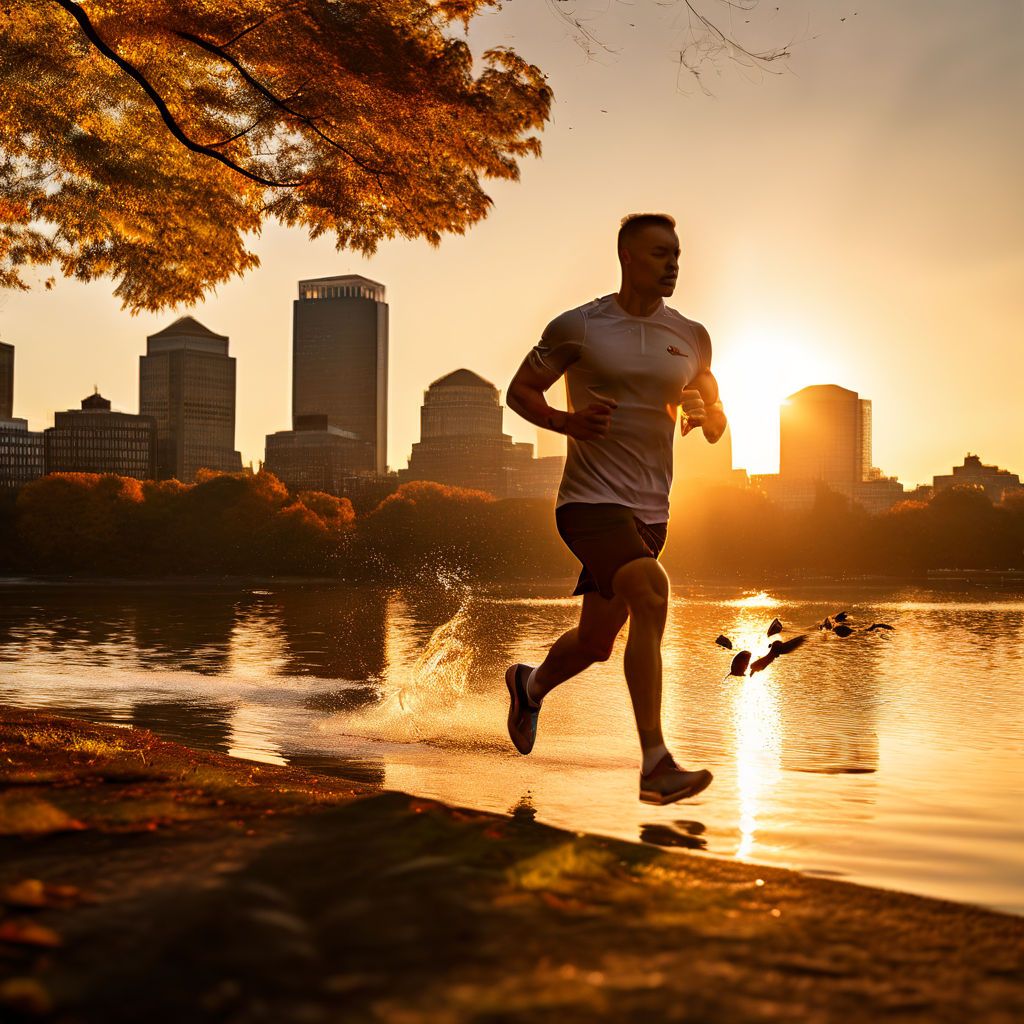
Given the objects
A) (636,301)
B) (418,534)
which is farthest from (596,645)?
(418,534)

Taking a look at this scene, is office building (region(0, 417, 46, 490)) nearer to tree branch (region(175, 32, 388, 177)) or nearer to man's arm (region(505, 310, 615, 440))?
tree branch (region(175, 32, 388, 177))

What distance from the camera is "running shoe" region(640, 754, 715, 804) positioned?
4121 millimetres

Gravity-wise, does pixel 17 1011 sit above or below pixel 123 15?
below

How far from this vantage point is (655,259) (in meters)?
4.66

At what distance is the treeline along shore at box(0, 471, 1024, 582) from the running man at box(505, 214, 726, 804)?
72.8 meters

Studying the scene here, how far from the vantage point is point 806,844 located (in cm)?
416

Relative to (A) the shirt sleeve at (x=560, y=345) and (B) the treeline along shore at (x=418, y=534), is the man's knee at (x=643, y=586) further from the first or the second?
(B) the treeline along shore at (x=418, y=534)

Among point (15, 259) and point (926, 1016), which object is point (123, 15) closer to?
point (15, 259)

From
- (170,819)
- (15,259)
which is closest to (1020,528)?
(15,259)

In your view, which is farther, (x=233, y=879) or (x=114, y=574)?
(x=114, y=574)

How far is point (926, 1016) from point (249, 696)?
28.5ft

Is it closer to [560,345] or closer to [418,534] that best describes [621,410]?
[560,345]

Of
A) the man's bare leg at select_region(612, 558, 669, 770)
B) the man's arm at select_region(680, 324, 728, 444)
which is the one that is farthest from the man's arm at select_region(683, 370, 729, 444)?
the man's bare leg at select_region(612, 558, 669, 770)

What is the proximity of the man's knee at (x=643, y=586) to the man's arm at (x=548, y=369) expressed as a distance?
546 mm
